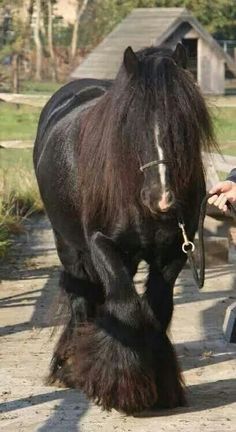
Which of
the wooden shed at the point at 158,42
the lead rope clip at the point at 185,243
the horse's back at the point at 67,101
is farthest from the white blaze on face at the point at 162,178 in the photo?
the wooden shed at the point at 158,42

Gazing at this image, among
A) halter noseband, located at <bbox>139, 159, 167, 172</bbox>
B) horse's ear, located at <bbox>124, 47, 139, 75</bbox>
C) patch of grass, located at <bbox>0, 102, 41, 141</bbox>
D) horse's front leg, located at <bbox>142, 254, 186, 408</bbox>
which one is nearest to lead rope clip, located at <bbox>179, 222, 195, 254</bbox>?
horse's front leg, located at <bbox>142, 254, 186, 408</bbox>

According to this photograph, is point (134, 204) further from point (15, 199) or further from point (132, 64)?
point (15, 199)

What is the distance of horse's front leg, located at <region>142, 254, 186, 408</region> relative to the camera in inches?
183

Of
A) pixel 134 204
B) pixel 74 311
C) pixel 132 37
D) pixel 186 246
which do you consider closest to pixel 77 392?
pixel 74 311

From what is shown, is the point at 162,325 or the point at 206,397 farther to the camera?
the point at 206,397

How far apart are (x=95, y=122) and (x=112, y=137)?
278 mm

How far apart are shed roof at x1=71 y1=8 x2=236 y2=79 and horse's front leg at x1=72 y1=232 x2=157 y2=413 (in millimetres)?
19620

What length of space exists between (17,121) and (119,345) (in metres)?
19.4

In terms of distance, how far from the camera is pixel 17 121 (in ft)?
77.3

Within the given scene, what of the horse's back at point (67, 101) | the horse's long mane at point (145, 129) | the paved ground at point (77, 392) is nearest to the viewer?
the horse's long mane at point (145, 129)

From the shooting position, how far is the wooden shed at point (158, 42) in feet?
82.0

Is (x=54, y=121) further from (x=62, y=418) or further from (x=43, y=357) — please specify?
(x=62, y=418)

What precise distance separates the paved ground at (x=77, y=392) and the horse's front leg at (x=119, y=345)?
13 cm

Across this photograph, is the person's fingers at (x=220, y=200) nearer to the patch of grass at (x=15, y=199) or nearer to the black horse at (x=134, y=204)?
the black horse at (x=134, y=204)
